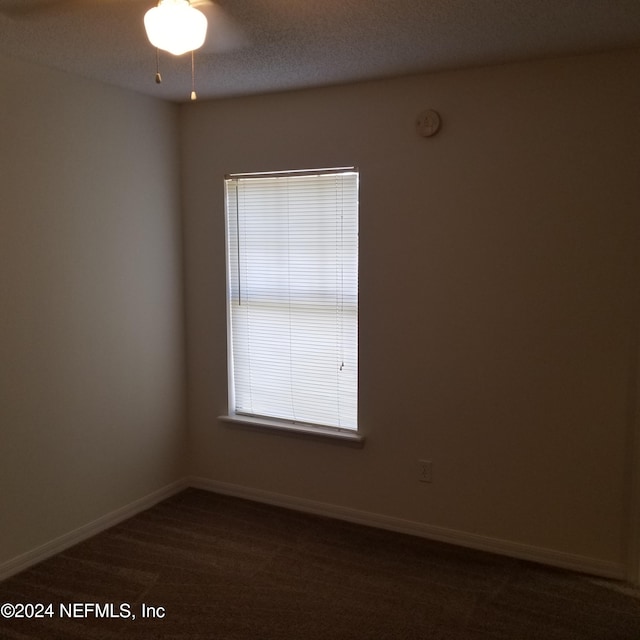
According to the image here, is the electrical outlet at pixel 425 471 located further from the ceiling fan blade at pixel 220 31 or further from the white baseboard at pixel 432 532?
the ceiling fan blade at pixel 220 31

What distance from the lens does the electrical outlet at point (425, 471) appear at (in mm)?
3336

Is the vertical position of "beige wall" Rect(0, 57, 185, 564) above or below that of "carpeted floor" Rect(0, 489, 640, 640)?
above

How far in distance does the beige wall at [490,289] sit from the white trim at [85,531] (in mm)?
919

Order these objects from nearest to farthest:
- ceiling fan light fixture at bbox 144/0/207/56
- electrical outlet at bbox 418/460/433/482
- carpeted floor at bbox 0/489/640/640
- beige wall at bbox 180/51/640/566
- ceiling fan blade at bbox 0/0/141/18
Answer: ceiling fan light fixture at bbox 144/0/207/56 < ceiling fan blade at bbox 0/0/141/18 < carpeted floor at bbox 0/489/640/640 < beige wall at bbox 180/51/640/566 < electrical outlet at bbox 418/460/433/482

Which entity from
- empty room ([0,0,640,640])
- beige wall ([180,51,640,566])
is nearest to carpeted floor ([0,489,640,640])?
empty room ([0,0,640,640])

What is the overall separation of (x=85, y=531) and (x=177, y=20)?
2.71 meters

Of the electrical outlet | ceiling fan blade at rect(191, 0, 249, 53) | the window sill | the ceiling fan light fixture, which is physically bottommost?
the electrical outlet

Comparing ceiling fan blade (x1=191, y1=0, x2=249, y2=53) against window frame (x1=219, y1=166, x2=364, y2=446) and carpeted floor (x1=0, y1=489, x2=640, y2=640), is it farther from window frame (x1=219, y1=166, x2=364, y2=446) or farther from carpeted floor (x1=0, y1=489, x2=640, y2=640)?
carpeted floor (x1=0, y1=489, x2=640, y2=640)

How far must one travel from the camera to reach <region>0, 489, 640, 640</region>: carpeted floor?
256 cm

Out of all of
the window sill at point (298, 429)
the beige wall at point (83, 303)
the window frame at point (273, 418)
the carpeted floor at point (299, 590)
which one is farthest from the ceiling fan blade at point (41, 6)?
the carpeted floor at point (299, 590)

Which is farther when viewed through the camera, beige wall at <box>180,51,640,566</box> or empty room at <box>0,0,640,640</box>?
beige wall at <box>180,51,640,566</box>

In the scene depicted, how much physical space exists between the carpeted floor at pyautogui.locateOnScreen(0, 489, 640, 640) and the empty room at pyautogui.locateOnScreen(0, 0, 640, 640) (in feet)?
0.06

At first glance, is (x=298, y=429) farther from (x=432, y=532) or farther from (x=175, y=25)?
(x=175, y=25)

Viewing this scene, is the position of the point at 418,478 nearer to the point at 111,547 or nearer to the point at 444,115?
the point at 111,547
